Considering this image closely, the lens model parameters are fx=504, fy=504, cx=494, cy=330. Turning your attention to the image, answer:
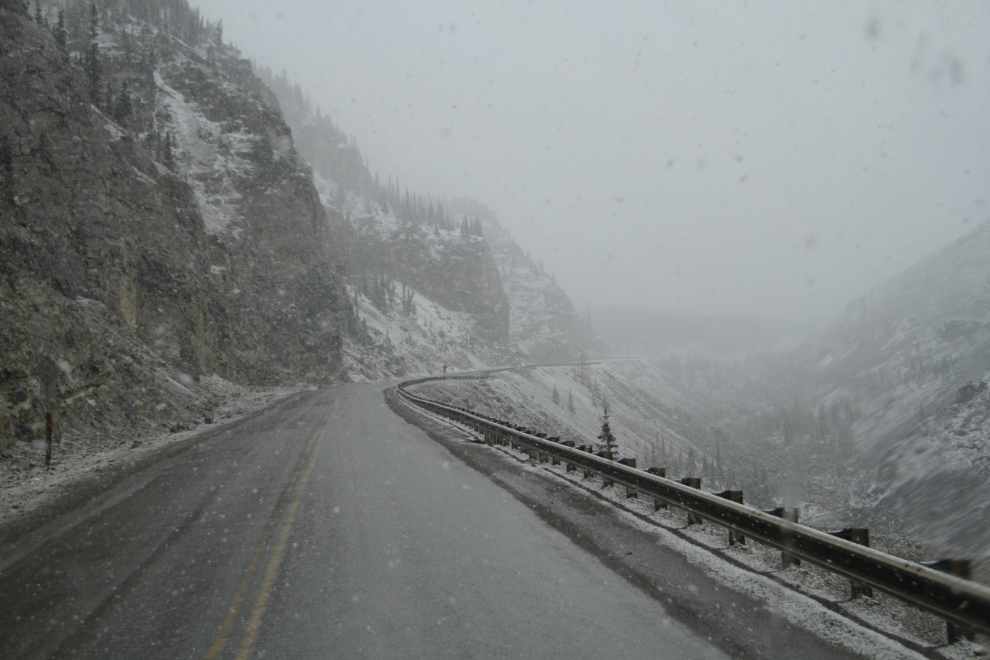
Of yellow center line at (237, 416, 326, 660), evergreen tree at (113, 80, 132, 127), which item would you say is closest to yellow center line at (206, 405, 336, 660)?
yellow center line at (237, 416, 326, 660)

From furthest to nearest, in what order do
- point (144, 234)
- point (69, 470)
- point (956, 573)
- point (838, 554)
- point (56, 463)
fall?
1. point (144, 234)
2. point (56, 463)
3. point (69, 470)
4. point (838, 554)
5. point (956, 573)

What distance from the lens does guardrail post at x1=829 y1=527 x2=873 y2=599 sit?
4246mm

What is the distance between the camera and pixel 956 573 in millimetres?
3480

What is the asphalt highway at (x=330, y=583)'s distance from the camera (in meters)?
3.82

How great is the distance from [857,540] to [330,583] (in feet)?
16.1

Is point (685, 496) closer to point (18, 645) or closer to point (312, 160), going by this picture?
point (18, 645)

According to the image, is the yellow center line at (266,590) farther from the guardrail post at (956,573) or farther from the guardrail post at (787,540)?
the guardrail post at (956,573)

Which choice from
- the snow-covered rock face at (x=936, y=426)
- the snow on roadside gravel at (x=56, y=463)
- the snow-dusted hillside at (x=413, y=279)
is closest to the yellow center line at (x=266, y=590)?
the snow on roadside gravel at (x=56, y=463)

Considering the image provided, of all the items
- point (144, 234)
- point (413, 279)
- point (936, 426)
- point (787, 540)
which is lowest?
point (936, 426)

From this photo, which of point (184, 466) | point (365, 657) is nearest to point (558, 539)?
point (365, 657)

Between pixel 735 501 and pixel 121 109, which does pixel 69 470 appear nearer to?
pixel 735 501

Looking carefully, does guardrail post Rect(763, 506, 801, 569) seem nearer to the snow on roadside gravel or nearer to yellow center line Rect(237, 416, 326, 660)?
yellow center line Rect(237, 416, 326, 660)

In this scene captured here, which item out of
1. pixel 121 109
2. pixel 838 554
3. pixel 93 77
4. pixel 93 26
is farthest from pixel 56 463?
pixel 93 26

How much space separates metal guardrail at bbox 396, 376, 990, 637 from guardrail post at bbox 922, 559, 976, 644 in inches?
4.2
